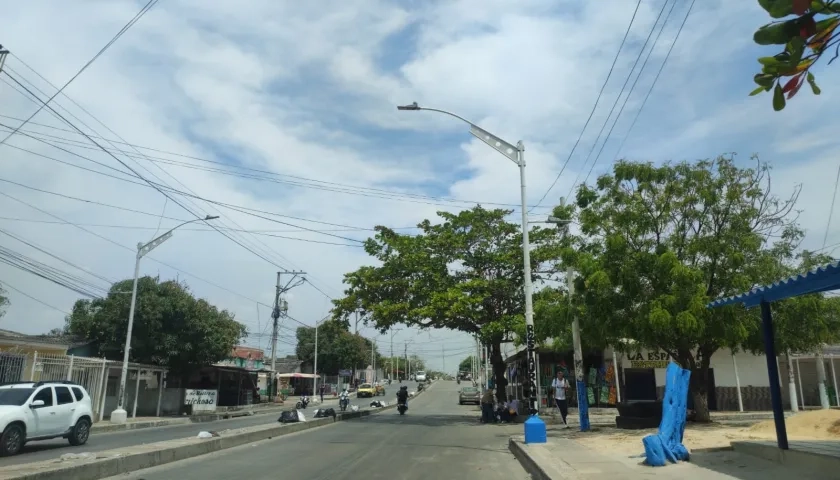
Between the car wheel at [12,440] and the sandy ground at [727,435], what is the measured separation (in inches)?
535

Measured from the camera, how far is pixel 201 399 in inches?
1502

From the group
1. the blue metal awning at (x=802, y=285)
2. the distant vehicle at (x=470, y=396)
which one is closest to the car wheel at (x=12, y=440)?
the blue metal awning at (x=802, y=285)

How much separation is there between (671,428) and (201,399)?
1304 inches

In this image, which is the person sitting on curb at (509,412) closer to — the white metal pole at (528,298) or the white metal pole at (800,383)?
the white metal pole at (528,298)

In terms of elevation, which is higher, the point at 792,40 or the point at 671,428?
the point at 792,40

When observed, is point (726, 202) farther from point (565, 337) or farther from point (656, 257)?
point (565, 337)

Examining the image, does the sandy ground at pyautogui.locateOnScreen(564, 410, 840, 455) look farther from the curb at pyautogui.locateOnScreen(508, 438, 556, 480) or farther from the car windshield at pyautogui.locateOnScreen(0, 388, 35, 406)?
the car windshield at pyautogui.locateOnScreen(0, 388, 35, 406)

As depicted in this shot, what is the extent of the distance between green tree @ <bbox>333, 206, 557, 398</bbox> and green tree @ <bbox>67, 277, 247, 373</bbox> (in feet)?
38.4

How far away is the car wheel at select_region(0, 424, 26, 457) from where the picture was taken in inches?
559

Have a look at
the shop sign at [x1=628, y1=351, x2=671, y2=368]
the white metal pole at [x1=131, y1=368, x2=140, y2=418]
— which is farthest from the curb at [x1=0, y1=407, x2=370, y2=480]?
the shop sign at [x1=628, y1=351, x2=671, y2=368]

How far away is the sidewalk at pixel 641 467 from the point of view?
30.0ft

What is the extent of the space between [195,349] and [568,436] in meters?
27.1

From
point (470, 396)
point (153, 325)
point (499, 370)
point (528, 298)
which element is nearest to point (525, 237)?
point (528, 298)

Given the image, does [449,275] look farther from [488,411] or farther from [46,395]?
[46,395]
